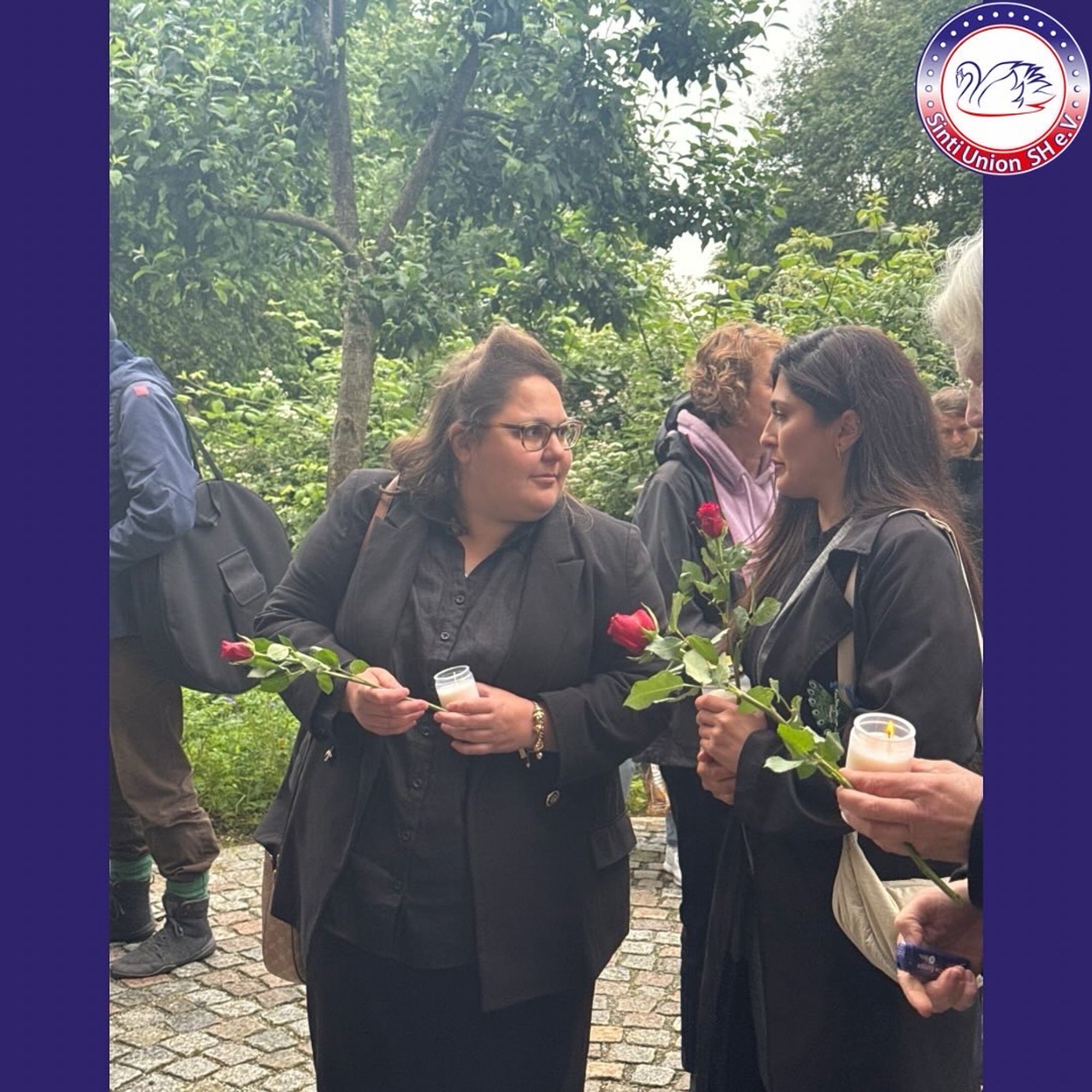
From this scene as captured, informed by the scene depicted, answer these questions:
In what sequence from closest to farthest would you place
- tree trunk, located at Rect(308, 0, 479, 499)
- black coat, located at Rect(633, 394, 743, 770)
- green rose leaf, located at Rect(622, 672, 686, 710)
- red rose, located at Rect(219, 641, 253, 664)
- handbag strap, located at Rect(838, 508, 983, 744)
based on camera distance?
green rose leaf, located at Rect(622, 672, 686, 710)
handbag strap, located at Rect(838, 508, 983, 744)
red rose, located at Rect(219, 641, 253, 664)
black coat, located at Rect(633, 394, 743, 770)
tree trunk, located at Rect(308, 0, 479, 499)

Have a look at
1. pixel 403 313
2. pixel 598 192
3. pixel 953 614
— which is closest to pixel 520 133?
pixel 598 192

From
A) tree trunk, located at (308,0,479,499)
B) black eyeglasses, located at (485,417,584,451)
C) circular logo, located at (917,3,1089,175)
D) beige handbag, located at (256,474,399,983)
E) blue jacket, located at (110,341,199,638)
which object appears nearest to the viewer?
circular logo, located at (917,3,1089,175)

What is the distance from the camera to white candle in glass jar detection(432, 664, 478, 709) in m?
1.88

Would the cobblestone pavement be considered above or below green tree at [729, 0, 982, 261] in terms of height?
below

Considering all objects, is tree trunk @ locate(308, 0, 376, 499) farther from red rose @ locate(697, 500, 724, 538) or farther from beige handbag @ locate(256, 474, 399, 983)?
red rose @ locate(697, 500, 724, 538)

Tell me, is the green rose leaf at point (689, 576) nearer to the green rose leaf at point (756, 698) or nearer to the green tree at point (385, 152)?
the green rose leaf at point (756, 698)

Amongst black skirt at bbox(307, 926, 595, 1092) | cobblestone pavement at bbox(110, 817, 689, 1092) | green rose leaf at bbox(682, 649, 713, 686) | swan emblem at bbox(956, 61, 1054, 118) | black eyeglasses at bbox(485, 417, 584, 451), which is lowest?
cobblestone pavement at bbox(110, 817, 689, 1092)

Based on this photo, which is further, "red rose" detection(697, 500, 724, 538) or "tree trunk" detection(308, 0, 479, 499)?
"tree trunk" detection(308, 0, 479, 499)

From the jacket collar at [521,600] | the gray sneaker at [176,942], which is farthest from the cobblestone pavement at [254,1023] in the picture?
the jacket collar at [521,600]

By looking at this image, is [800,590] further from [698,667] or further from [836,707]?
[698,667]

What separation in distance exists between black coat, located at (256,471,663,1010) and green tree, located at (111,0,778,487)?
2.20 meters

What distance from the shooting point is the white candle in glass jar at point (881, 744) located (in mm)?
1411

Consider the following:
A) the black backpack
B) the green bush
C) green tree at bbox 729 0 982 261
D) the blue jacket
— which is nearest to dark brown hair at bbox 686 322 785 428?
green tree at bbox 729 0 982 261

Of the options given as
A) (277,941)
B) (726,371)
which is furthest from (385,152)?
(277,941)
